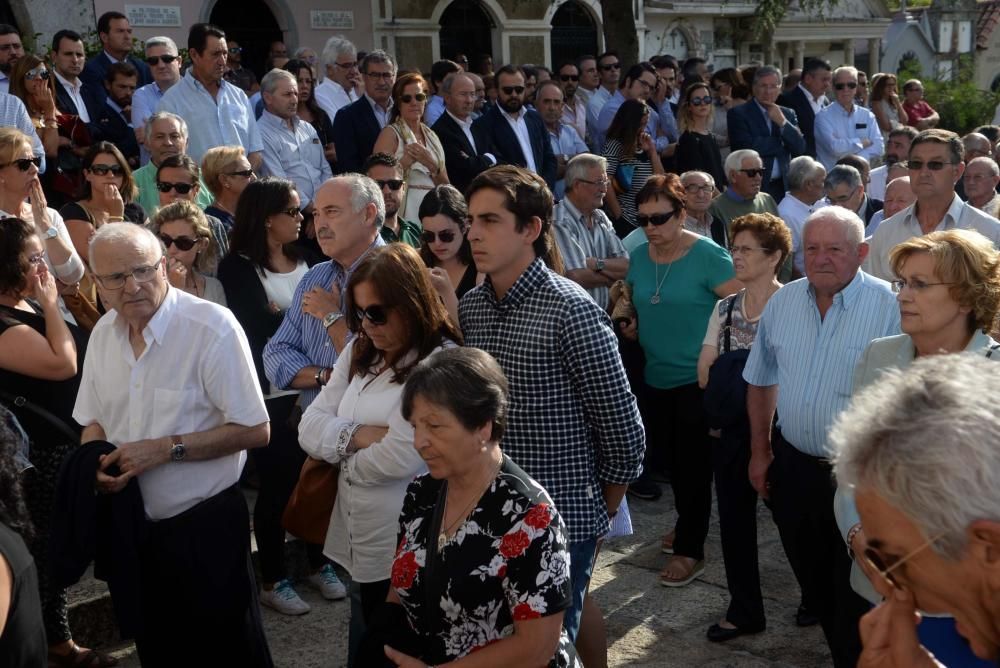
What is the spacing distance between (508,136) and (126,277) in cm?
577

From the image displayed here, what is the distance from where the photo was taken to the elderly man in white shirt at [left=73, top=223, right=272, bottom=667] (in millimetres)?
3920

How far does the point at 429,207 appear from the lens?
18.4 ft

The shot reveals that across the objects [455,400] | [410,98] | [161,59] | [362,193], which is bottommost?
[455,400]

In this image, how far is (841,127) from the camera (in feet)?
40.3

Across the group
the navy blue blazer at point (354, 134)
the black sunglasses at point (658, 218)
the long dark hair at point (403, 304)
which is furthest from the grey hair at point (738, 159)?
the long dark hair at point (403, 304)

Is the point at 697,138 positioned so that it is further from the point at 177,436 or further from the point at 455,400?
the point at 455,400

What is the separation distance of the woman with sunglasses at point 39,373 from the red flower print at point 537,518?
2241 millimetres

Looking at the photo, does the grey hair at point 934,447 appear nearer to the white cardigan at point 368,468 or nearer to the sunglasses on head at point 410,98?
the white cardigan at point 368,468

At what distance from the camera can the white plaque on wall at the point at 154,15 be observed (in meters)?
15.7

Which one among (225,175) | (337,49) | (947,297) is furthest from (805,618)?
(337,49)

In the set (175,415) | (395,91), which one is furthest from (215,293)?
(395,91)

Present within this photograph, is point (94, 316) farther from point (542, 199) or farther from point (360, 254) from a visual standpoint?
point (542, 199)

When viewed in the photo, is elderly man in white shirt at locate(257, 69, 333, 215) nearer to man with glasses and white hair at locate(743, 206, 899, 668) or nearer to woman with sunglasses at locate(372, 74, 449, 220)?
woman with sunglasses at locate(372, 74, 449, 220)

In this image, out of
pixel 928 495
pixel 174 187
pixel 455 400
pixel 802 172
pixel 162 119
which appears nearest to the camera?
pixel 928 495
